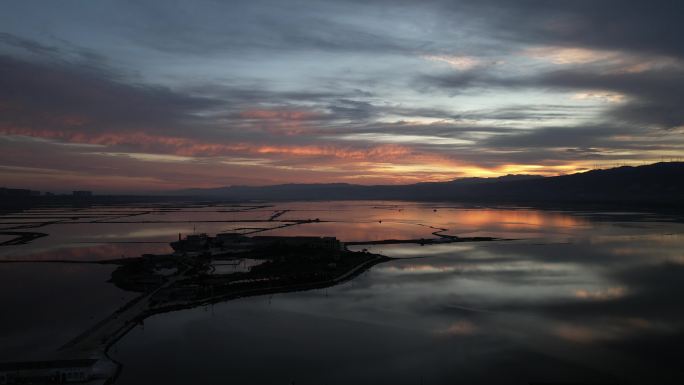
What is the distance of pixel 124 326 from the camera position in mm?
12992

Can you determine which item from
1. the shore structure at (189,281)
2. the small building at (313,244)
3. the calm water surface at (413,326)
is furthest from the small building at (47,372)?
the small building at (313,244)

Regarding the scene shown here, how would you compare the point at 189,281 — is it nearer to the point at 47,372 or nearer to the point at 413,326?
the point at 47,372

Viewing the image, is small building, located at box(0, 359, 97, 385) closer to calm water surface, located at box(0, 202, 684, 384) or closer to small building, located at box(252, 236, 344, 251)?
calm water surface, located at box(0, 202, 684, 384)

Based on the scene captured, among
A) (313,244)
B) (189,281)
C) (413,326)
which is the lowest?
(413,326)

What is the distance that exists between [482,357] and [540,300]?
5890mm

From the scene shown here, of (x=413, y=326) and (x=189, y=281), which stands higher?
(x=189, y=281)

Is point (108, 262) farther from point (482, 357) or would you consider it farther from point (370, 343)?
point (482, 357)

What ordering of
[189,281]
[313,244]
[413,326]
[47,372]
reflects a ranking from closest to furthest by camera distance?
[47,372], [413,326], [189,281], [313,244]

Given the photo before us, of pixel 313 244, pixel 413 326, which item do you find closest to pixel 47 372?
pixel 413 326

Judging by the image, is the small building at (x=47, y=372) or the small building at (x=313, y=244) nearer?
the small building at (x=47, y=372)

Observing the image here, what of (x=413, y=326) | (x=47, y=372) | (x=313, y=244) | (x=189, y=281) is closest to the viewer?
(x=47, y=372)

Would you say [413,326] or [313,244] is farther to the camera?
[313,244]

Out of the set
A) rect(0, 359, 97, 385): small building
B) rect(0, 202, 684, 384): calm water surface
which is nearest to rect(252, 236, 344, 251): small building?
rect(0, 202, 684, 384): calm water surface

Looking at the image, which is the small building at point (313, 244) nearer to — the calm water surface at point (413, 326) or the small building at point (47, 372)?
the calm water surface at point (413, 326)
